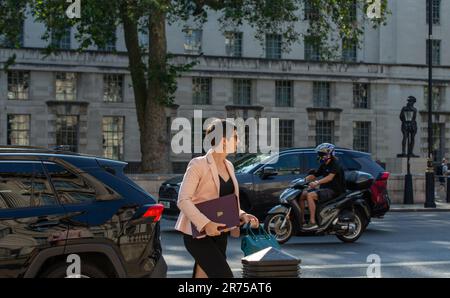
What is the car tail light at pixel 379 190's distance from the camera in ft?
53.7

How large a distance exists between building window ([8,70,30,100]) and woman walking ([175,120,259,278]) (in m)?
47.6

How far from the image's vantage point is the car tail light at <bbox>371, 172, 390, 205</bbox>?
53.7 ft

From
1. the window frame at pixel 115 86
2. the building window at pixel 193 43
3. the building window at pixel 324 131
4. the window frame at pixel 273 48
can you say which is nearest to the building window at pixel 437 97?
the building window at pixel 324 131

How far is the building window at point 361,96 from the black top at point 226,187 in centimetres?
5403

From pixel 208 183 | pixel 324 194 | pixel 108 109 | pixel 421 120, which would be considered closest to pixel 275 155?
pixel 324 194

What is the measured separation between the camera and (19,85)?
52.2 metres

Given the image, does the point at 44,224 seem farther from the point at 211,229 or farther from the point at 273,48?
the point at 273,48

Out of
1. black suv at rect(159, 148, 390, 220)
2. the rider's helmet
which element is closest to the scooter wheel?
the rider's helmet

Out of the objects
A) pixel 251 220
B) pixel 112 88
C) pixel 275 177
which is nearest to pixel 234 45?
pixel 112 88

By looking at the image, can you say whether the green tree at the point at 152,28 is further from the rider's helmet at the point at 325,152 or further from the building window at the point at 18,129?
the building window at the point at 18,129

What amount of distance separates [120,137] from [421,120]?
897 inches

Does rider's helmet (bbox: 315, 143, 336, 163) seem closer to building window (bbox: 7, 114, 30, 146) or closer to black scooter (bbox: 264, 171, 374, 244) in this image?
black scooter (bbox: 264, 171, 374, 244)

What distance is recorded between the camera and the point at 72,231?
6586 millimetres
